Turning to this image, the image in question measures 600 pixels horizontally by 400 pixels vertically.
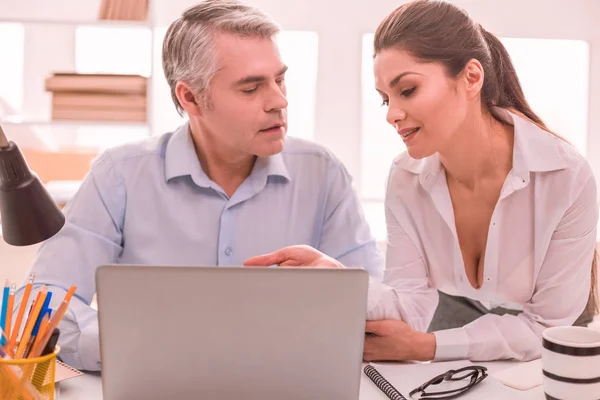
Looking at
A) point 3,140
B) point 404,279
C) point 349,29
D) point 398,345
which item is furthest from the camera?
point 349,29

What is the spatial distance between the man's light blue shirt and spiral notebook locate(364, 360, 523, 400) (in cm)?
52

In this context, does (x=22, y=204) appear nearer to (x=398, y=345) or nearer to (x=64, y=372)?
(x=64, y=372)

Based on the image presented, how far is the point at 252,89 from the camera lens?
180 cm

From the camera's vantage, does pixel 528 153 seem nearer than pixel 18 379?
No

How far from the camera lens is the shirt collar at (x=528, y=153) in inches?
→ 65.1

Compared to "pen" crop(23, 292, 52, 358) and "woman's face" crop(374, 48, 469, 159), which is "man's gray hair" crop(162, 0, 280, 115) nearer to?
"woman's face" crop(374, 48, 469, 159)

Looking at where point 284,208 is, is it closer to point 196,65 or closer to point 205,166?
point 205,166

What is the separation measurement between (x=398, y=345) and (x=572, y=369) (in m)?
0.35

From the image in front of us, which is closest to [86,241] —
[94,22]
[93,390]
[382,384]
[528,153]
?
[93,390]

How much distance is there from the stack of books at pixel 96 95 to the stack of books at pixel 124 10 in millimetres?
307

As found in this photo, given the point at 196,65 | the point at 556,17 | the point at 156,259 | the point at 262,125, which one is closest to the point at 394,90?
the point at 262,125

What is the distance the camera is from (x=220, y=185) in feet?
6.04

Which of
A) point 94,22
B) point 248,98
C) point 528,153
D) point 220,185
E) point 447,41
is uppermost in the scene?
point 94,22

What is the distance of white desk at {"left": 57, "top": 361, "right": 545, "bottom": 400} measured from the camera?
1.14m
